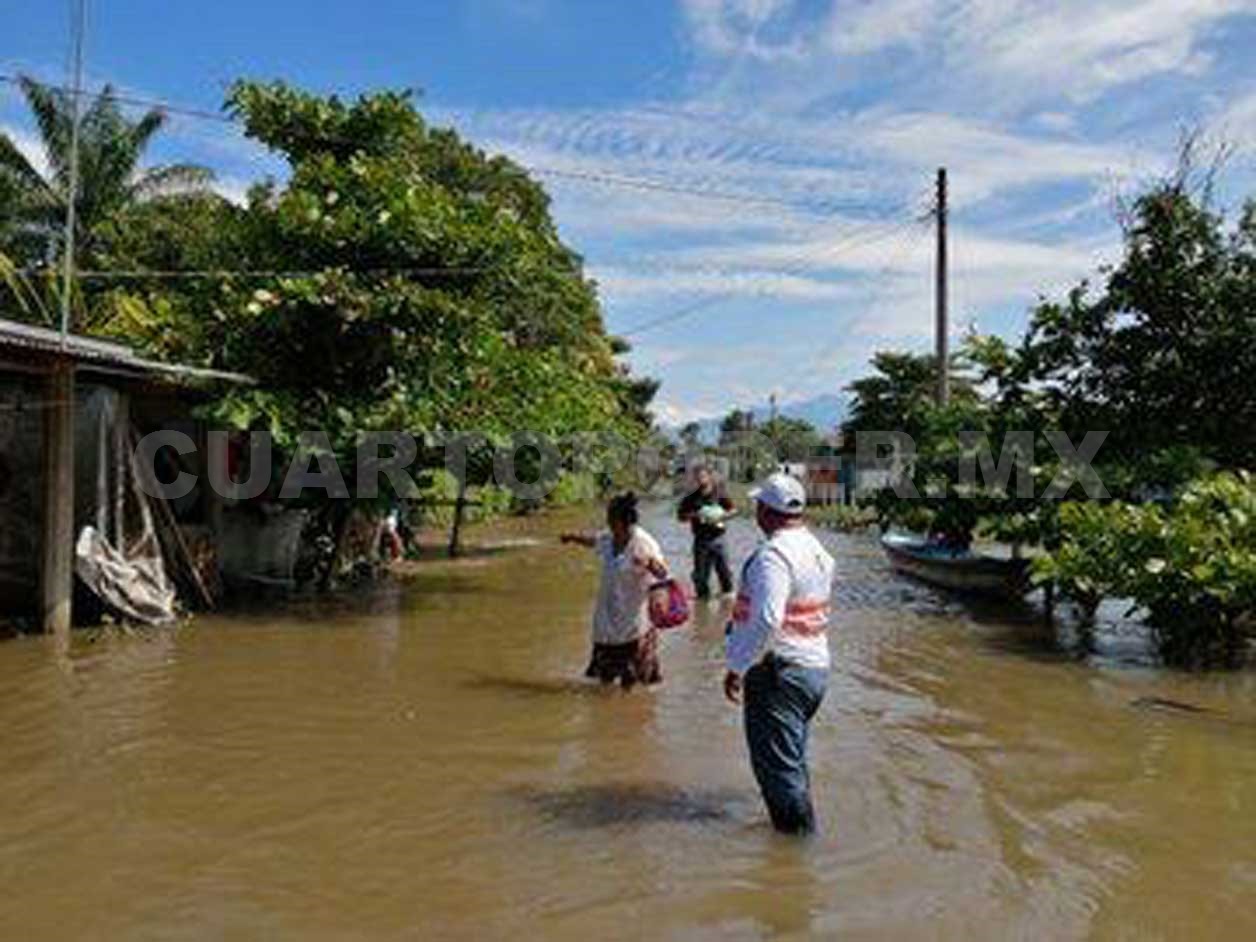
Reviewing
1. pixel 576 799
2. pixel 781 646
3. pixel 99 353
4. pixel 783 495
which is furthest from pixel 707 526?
pixel 781 646

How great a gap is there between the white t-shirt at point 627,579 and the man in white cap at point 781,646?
11.9ft

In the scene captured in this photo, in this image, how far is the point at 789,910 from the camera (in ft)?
20.0

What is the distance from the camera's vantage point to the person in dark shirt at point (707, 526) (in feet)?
54.9

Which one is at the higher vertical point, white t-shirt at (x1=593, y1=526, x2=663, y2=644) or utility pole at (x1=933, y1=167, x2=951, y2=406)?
utility pole at (x1=933, y1=167, x2=951, y2=406)

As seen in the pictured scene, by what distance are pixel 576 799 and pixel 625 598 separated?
2901 mm

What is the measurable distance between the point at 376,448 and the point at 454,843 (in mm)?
8864

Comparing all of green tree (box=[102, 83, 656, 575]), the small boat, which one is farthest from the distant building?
the small boat

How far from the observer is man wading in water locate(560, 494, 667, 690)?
1056 centimetres

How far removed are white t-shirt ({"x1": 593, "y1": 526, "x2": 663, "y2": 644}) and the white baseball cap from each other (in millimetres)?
3473

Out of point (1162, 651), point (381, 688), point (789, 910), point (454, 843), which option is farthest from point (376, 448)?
point (789, 910)

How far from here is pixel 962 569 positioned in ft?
63.5

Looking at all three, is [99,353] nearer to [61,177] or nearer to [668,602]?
[668,602]

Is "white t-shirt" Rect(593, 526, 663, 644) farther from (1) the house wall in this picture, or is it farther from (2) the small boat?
(2) the small boat

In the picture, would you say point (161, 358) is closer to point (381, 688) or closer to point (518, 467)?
point (518, 467)
